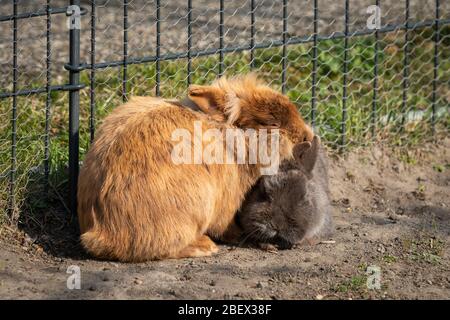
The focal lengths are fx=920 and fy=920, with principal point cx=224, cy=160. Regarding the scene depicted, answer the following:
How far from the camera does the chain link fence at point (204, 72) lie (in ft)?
19.2

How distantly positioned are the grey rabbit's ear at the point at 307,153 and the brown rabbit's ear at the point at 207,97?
52 cm

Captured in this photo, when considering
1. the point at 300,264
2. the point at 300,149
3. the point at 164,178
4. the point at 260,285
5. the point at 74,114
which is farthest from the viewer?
the point at 74,114

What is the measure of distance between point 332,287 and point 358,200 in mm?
1649

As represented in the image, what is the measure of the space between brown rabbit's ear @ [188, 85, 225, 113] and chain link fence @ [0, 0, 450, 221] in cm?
72

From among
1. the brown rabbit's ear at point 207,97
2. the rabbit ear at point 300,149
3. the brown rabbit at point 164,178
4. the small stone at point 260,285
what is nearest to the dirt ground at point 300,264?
the small stone at point 260,285

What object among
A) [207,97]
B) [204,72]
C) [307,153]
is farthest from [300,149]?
[204,72]

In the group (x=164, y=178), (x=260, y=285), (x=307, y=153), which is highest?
(x=307, y=153)

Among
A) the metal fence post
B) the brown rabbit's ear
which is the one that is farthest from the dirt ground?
the brown rabbit's ear

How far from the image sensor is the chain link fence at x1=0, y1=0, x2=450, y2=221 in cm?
584

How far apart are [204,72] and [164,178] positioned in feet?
7.97

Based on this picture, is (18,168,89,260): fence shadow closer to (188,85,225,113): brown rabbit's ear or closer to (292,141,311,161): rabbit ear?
(188,85,225,113): brown rabbit's ear

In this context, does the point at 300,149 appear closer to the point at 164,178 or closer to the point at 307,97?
the point at 164,178

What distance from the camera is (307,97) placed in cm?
735

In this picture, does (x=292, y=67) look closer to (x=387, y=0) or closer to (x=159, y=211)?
(x=387, y=0)
